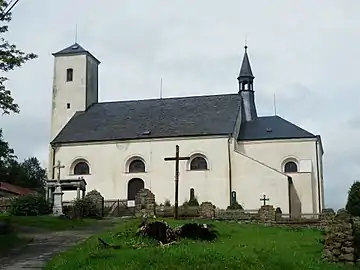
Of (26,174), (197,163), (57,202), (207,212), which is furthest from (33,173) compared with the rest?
(207,212)

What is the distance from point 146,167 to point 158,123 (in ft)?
12.8

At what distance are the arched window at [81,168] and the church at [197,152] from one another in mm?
79

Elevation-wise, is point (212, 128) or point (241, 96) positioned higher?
point (241, 96)

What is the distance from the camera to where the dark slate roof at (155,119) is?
45.5m

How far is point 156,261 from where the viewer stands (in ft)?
44.5

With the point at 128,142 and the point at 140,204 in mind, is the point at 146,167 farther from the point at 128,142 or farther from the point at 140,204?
the point at 140,204

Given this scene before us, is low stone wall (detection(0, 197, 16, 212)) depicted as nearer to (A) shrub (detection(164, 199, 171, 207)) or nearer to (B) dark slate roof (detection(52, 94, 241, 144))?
(A) shrub (detection(164, 199, 171, 207))

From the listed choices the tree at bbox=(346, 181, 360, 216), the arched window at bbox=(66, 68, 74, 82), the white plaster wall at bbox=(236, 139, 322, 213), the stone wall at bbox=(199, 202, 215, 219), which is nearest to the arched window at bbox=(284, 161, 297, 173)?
the white plaster wall at bbox=(236, 139, 322, 213)

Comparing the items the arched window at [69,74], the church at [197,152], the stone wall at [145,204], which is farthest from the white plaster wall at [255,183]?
the arched window at [69,74]

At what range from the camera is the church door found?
45.1 meters

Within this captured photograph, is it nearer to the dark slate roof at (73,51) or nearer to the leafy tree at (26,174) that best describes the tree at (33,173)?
the leafy tree at (26,174)

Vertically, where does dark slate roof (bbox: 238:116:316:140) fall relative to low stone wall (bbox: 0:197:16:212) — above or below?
above

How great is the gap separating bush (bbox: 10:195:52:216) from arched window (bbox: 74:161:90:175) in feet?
43.2

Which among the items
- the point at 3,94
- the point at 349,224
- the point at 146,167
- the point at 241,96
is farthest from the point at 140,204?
the point at 349,224
